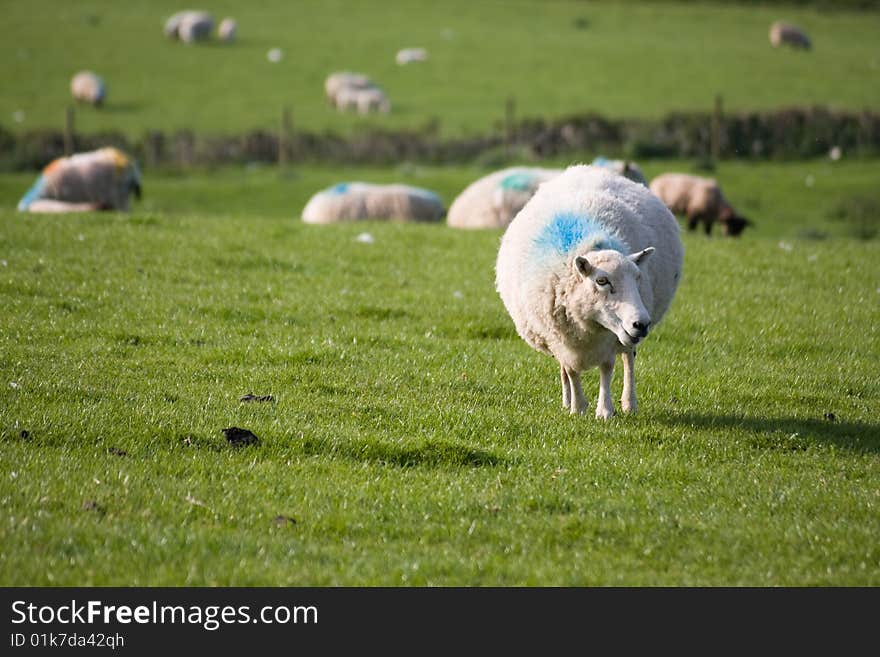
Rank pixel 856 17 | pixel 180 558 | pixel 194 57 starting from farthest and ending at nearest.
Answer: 1. pixel 856 17
2. pixel 194 57
3. pixel 180 558

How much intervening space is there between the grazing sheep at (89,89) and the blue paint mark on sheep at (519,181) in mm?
30662

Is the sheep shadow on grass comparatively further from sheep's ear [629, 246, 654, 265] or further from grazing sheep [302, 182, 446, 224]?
grazing sheep [302, 182, 446, 224]

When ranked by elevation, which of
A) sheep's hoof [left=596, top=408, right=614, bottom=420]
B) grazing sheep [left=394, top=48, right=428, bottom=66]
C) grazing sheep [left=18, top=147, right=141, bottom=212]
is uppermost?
sheep's hoof [left=596, top=408, right=614, bottom=420]

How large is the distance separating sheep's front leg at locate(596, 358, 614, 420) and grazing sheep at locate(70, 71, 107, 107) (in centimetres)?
4252

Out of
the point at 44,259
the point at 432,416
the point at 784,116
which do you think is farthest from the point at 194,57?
the point at 432,416

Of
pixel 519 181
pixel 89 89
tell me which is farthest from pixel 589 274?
pixel 89 89

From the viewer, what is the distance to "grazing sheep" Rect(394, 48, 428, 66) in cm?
5662

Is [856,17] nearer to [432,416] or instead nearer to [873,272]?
[873,272]

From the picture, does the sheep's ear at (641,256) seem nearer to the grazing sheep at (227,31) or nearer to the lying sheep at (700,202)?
the lying sheep at (700,202)

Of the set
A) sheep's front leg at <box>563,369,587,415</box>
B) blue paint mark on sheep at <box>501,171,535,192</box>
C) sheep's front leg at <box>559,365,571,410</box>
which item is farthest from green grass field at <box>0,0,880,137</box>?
sheep's front leg at <box>563,369,587,415</box>

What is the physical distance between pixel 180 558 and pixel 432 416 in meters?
3.28

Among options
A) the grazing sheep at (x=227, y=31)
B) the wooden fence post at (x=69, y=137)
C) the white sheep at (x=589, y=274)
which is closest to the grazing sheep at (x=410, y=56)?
the grazing sheep at (x=227, y=31)
